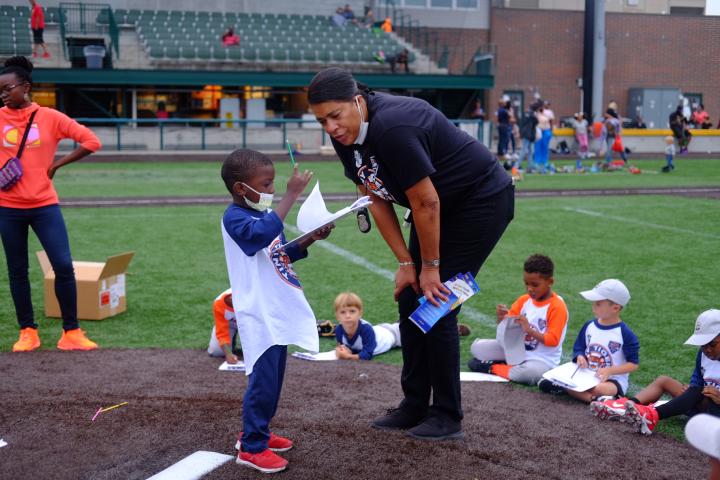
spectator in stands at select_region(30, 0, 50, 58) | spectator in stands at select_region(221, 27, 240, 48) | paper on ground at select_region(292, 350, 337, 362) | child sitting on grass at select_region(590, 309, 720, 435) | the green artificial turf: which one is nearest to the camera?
child sitting on grass at select_region(590, 309, 720, 435)

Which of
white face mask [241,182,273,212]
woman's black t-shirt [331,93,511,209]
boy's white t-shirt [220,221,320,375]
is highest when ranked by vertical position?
woman's black t-shirt [331,93,511,209]

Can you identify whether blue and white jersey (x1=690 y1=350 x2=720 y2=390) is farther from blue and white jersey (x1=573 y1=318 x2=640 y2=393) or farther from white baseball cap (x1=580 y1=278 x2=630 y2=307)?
white baseball cap (x1=580 y1=278 x2=630 y2=307)

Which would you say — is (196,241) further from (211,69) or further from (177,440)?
(211,69)

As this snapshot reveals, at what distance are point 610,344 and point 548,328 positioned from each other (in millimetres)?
427

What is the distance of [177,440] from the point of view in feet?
13.3

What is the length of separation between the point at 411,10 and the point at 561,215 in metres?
30.7

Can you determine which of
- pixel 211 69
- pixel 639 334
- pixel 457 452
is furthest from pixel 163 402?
pixel 211 69

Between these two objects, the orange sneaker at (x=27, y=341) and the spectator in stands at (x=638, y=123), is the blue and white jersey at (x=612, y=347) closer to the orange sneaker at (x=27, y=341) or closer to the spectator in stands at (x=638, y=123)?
the orange sneaker at (x=27, y=341)

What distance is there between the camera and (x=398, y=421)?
4.24m

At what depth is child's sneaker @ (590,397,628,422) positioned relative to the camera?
14.5ft

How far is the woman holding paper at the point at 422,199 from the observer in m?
3.65

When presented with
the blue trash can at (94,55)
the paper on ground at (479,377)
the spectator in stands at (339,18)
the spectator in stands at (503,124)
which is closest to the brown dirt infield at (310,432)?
the paper on ground at (479,377)

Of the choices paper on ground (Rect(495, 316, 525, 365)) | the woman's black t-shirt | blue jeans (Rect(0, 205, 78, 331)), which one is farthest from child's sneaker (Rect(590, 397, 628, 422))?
blue jeans (Rect(0, 205, 78, 331))

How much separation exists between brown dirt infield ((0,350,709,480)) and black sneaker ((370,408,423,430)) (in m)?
0.07
